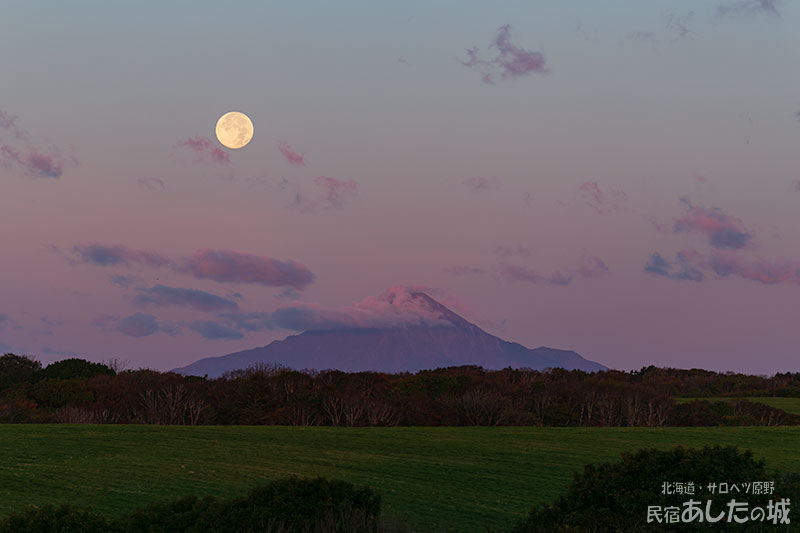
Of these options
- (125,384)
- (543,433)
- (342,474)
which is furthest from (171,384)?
(342,474)

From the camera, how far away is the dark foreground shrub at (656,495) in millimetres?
12641

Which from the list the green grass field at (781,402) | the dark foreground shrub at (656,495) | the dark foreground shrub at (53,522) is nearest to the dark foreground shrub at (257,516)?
the dark foreground shrub at (53,522)

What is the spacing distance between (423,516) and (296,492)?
781cm

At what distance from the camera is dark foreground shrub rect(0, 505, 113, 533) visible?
38.3 feet

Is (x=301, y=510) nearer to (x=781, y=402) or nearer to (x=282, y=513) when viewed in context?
(x=282, y=513)

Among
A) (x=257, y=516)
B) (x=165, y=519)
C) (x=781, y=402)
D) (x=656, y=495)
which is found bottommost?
(x=165, y=519)

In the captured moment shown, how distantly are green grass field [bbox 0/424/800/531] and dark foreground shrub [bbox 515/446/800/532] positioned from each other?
4.92 meters

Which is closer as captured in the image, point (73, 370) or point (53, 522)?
point (53, 522)

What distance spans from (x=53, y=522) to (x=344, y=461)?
68.8 ft

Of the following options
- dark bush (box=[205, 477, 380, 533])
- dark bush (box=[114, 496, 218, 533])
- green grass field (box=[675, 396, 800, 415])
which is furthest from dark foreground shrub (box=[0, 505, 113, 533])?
green grass field (box=[675, 396, 800, 415])

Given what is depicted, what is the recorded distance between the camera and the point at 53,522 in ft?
38.5

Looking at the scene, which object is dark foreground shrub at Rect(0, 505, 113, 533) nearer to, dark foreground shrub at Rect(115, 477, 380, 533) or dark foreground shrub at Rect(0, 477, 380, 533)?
dark foreground shrub at Rect(0, 477, 380, 533)

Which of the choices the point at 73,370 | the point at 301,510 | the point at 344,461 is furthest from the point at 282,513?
the point at 73,370

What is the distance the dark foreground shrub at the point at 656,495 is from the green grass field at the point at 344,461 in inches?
194
